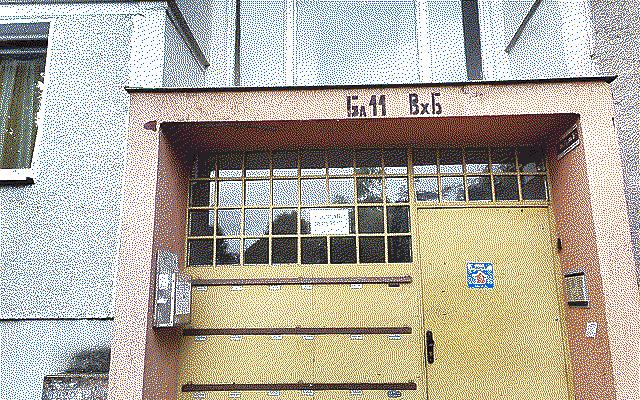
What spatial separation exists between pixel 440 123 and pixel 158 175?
270 centimetres

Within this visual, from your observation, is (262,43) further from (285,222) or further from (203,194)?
(285,222)

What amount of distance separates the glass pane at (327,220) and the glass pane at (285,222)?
0.26 feet

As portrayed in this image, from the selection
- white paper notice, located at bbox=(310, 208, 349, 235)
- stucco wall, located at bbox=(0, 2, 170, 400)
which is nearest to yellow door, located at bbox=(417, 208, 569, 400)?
white paper notice, located at bbox=(310, 208, 349, 235)

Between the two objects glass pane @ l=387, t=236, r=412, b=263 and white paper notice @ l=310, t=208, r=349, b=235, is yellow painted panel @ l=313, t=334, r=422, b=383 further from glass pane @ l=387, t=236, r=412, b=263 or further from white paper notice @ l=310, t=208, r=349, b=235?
white paper notice @ l=310, t=208, r=349, b=235

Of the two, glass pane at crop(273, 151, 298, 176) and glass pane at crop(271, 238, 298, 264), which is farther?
glass pane at crop(273, 151, 298, 176)

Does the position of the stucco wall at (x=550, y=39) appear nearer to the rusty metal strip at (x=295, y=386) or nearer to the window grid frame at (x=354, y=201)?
the window grid frame at (x=354, y=201)

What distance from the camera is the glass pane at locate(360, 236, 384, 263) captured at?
543cm

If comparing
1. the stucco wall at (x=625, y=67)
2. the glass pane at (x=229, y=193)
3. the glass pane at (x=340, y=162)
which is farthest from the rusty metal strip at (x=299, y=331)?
the stucco wall at (x=625, y=67)

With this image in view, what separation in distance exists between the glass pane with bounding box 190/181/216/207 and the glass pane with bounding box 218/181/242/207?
7cm

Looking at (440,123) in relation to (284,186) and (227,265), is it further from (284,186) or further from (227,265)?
(227,265)

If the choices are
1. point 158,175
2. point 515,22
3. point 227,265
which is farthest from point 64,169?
point 515,22

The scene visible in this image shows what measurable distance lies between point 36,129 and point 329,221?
3.30 meters

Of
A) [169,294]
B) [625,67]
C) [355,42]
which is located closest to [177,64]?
[355,42]

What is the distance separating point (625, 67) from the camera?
5.64m
